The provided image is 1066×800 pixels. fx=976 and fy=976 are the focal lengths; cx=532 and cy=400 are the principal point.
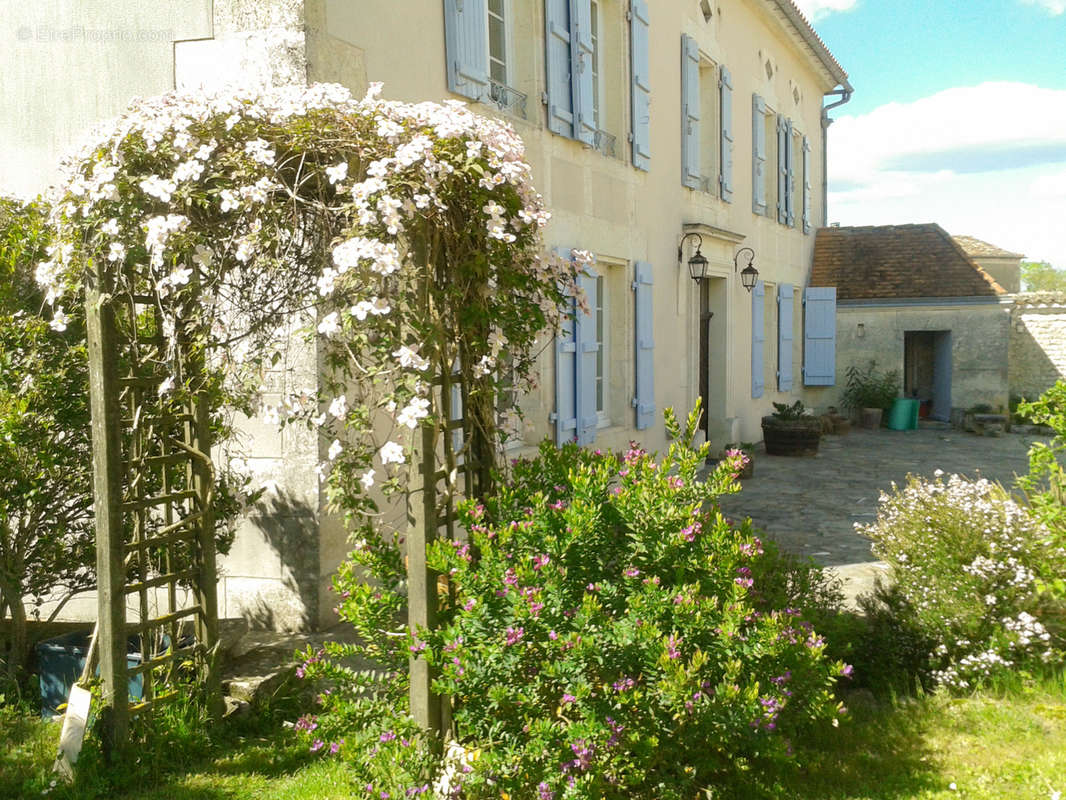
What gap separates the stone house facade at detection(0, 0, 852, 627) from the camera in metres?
5.02

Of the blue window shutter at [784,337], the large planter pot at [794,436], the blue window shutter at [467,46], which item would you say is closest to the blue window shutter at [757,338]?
the large planter pot at [794,436]

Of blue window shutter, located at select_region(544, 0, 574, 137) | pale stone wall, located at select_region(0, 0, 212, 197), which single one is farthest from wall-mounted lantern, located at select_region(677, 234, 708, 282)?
pale stone wall, located at select_region(0, 0, 212, 197)

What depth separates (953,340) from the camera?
16859 millimetres

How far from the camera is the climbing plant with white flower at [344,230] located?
305 centimetres

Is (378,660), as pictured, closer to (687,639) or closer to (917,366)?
(687,639)

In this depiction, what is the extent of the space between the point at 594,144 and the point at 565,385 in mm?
2129

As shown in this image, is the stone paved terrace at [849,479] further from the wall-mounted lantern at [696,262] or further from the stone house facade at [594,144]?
the wall-mounted lantern at [696,262]

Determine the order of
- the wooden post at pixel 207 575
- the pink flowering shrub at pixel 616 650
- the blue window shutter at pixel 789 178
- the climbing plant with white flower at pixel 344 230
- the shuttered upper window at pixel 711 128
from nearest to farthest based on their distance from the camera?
the pink flowering shrub at pixel 616 650
the climbing plant with white flower at pixel 344 230
the wooden post at pixel 207 575
the shuttered upper window at pixel 711 128
the blue window shutter at pixel 789 178

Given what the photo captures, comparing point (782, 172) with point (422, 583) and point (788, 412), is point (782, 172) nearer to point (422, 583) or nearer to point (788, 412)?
point (788, 412)

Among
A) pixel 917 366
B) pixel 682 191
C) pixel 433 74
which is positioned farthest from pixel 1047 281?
pixel 433 74

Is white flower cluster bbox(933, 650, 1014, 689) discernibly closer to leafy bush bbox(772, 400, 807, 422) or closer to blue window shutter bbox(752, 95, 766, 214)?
leafy bush bbox(772, 400, 807, 422)

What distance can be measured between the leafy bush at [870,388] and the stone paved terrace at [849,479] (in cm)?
64

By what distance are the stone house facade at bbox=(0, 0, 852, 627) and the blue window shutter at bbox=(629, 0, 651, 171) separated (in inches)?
0.9

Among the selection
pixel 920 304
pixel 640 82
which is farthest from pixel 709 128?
pixel 920 304
